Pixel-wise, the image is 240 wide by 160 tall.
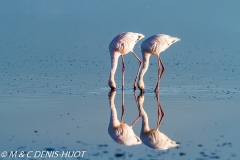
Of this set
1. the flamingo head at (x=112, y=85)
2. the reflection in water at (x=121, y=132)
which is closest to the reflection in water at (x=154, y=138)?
the reflection in water at (x=121, y=132)

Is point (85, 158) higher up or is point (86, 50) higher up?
point (85, 158)

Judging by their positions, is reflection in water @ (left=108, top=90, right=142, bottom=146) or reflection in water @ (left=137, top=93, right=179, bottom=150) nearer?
reflection in water @ (left=137, top=93, right=179, bottom=150)

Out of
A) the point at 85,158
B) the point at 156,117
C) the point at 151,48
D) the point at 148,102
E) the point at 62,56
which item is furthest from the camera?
the point at 62,56

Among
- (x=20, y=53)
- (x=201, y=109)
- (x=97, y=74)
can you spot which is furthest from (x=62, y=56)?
(x=201, y=109)

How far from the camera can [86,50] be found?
95.0ft

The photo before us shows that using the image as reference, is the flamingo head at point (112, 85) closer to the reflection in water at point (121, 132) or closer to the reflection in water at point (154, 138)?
the reflection in water at point (121, 132)

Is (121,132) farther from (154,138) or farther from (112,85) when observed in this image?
(112,85)

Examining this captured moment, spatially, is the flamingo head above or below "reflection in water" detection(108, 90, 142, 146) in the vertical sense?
below

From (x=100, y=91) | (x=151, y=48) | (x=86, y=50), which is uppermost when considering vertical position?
(x=151, y=48)

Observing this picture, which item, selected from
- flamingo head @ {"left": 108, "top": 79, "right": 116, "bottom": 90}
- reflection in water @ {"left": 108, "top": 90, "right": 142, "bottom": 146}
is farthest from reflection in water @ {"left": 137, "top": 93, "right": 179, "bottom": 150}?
flamingo head @ {"left": 108, "top": 79, "right": 116, "bottom": 90}

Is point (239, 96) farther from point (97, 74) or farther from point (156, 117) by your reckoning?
point (97, 74)

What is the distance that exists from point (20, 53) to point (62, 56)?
92.3 inches

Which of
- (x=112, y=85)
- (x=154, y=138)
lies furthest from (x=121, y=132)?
(x=112, y=85)

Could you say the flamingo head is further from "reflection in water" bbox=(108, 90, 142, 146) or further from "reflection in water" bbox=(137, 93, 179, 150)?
"reflection in water" bbox=(137, 93, 179, 150)
